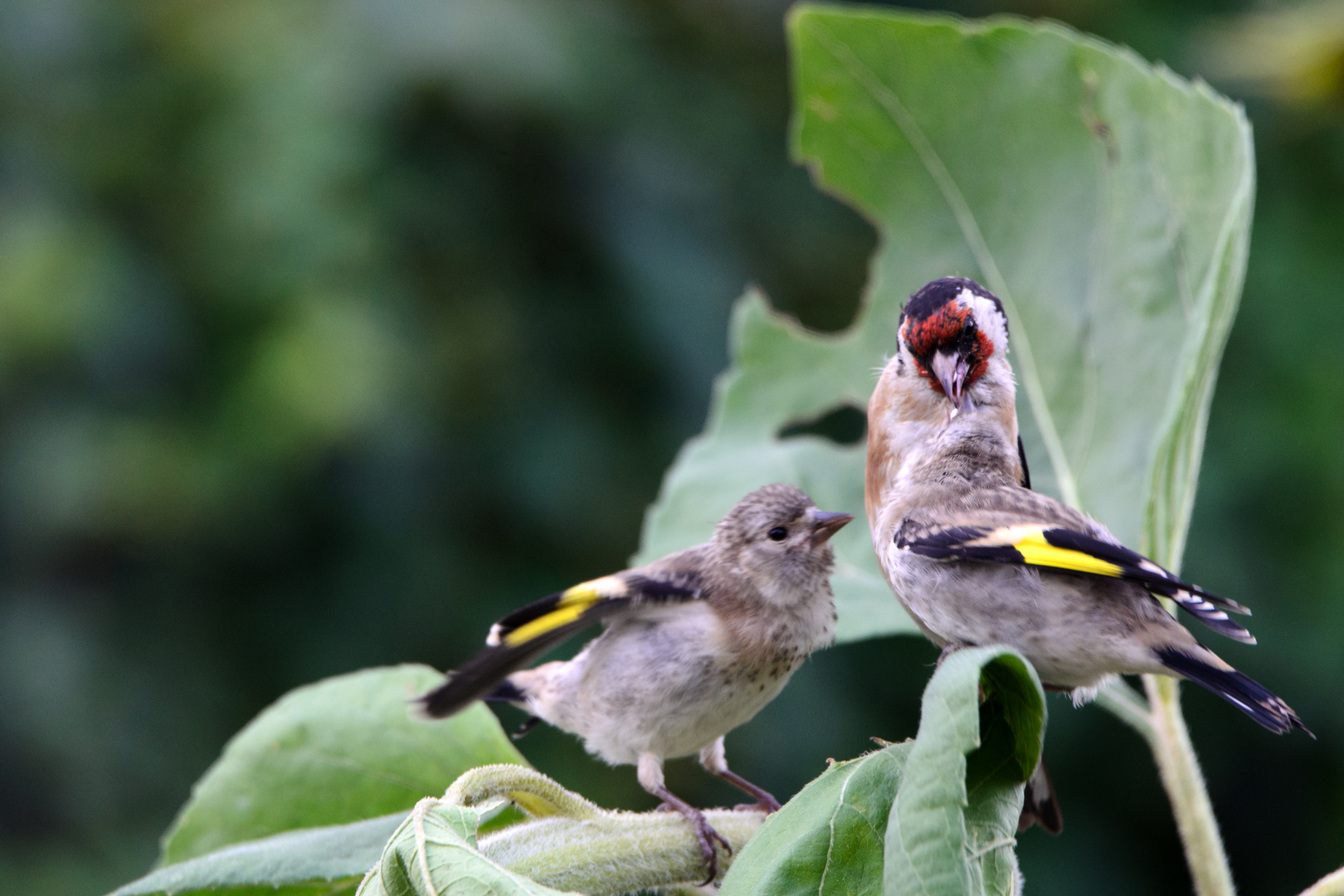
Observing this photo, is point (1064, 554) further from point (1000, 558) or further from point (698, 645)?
point (698, 645)

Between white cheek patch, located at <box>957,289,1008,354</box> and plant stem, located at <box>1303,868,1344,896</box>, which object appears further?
white cheek patch, located at <box>957,289,1008,354</box>

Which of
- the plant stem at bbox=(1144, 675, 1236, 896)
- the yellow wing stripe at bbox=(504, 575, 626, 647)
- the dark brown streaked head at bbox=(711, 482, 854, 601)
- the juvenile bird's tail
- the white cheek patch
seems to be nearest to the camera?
the juvenile bird's tail

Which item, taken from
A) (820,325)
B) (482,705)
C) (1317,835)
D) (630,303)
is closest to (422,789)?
(482,705)

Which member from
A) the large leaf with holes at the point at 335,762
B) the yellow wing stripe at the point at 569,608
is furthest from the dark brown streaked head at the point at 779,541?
the large leaf with holes at the point at 335,762

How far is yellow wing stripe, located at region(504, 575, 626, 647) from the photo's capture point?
1.94 meters

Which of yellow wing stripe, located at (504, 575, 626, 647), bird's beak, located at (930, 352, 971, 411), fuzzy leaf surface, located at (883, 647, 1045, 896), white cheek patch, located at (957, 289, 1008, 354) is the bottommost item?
fuzzy leaf surface, located at (883, 647, 1045, 896)

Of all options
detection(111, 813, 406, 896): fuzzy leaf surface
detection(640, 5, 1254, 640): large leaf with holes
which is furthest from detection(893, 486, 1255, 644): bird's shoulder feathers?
detection(111, 813, 406, 896): fuzzy leaf surface

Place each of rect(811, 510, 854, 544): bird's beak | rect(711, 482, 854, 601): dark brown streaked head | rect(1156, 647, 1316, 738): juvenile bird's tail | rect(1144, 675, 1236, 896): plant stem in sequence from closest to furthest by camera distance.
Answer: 1. rect(1156, 647, 1316, 738): juvenile bird's tail
2. rect(1144, 675, 1236, 896): plant stem
3. rect(711, 482, 854, 601): dark brown streaked head
4. rect(811, 510, 854, 544): bird's beak

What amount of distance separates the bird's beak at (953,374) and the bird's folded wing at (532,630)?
67 centimetres

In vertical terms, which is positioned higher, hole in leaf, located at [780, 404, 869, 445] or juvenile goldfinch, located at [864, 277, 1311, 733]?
juvenile goldfinch, located at [864, 277, 1311, 733]

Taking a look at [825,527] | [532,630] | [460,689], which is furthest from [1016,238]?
[460,689]

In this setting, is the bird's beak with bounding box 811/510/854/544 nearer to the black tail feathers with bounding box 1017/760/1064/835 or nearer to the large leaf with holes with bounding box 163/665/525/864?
the black tail feathers with bounding box 1017/760/1064/835

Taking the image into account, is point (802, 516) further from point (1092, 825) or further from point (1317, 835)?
point (1317, 835)

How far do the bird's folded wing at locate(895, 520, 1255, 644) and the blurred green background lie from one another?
144 inches
